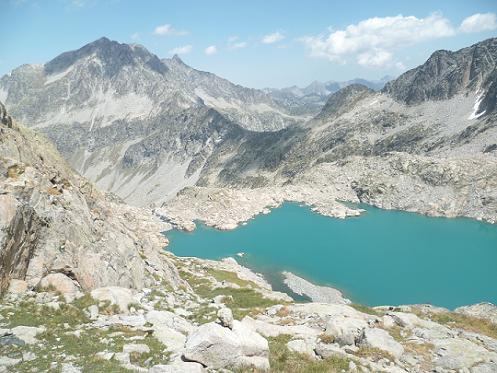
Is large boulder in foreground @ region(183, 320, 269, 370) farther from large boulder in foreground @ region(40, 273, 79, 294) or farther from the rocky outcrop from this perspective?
the rocky outcrop

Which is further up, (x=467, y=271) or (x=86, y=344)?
(x=86, y=344)

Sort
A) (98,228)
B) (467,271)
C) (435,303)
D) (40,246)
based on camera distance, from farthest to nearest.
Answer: (467,271) → (435,303) → (98,228) → (40,246)

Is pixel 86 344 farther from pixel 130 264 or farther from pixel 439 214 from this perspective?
pixel 439 214

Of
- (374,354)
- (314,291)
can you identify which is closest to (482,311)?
(374,354)

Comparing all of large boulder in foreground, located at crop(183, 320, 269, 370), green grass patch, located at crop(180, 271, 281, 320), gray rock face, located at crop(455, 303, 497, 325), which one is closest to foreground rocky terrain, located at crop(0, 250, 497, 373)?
large boulder in foreground, located at crop(183, 320, 269, 370)

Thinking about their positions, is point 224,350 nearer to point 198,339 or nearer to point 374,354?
point 198,339

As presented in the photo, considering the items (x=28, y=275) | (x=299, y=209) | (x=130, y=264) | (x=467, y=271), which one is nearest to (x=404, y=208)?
(x=299, y=209)

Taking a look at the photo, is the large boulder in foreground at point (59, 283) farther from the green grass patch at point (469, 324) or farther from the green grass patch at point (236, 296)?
the green grass patch at point (469, 324)
